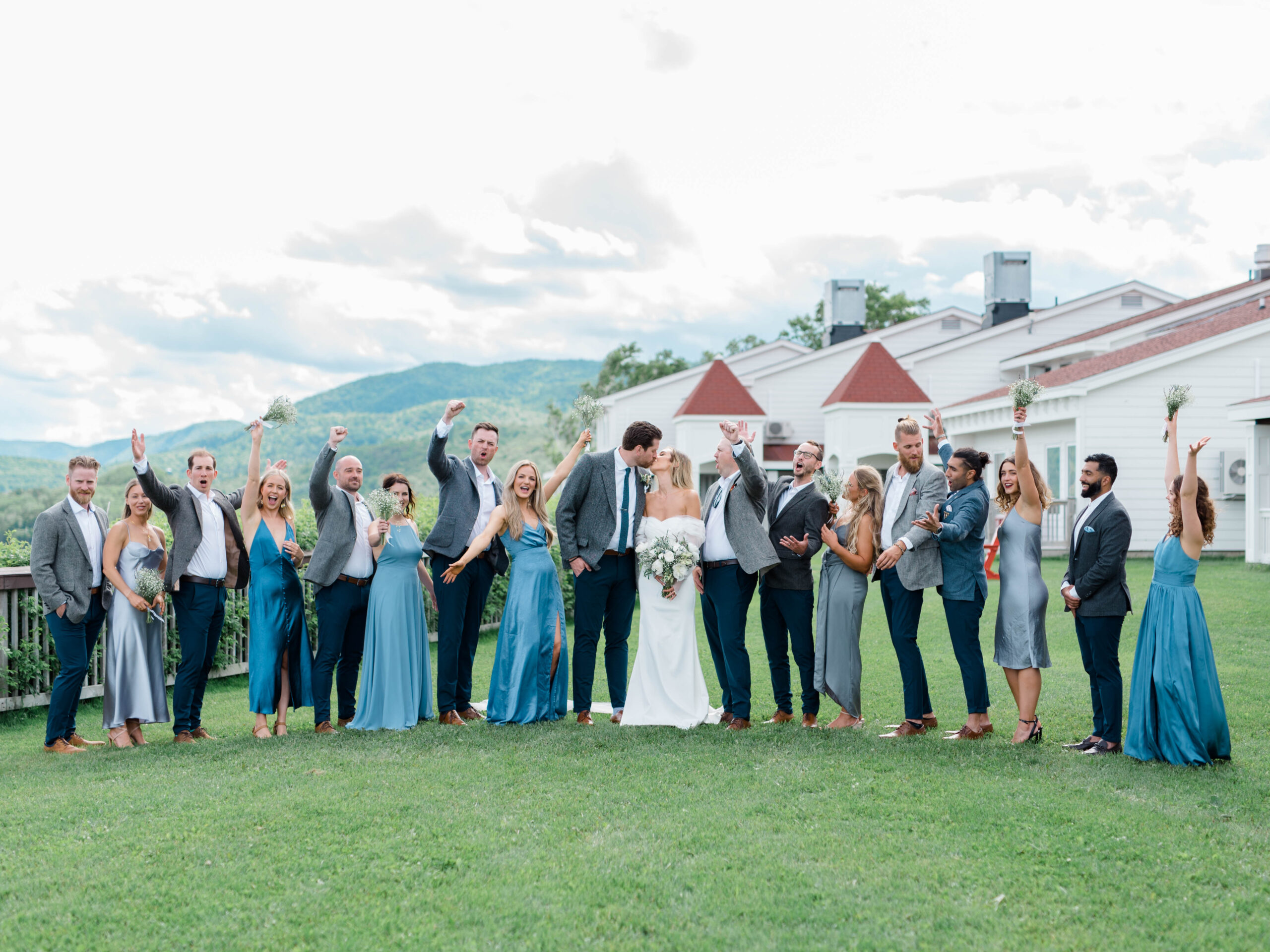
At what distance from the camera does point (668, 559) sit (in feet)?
25.1

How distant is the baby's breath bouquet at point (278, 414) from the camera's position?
7.95 metres

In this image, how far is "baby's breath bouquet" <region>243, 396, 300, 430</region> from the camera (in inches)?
313

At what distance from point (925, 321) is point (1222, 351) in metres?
15.4

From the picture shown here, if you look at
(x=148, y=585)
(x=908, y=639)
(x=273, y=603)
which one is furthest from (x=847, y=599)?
(x=148, y=585)

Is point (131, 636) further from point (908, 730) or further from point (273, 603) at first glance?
point (908, 730)

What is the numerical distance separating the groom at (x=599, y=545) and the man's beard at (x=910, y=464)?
182cm

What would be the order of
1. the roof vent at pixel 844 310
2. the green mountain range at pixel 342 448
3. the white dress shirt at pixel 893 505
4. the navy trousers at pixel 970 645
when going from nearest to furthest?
the navy trousers at pixel 970 645
the white dress shirt at pixel 893 505
the roof vent at pixel 844 310
the green mountain range at pixel 342 448

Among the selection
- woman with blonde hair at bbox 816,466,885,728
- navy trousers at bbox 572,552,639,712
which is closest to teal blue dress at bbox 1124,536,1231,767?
woman with blonde hair at bbox 816,466,885,728

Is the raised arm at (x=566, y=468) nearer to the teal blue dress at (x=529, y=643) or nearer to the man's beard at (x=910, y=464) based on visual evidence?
the teal blue dress at (x=529, y=643)

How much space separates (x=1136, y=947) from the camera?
12.9ft

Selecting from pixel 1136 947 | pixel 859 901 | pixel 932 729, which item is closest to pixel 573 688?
pixel 932 729

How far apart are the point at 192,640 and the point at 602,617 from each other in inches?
122

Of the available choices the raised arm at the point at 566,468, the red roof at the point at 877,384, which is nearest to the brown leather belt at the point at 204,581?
the raised arm at the point at 566,468

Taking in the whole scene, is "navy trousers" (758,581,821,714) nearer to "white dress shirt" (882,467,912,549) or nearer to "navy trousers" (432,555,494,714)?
"white dress shirt" (882,467,912,549)
